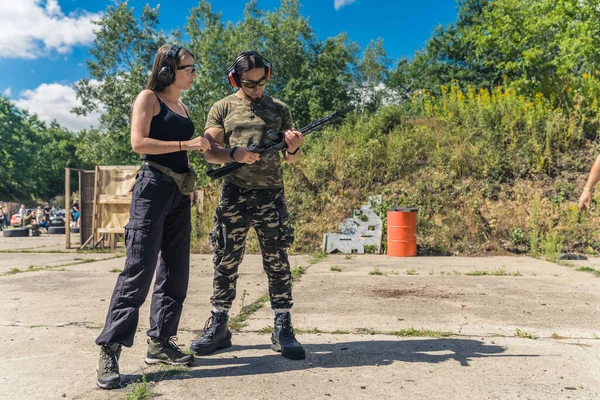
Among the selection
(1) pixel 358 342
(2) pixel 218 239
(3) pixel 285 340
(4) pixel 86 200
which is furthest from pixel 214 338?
(4) pixel 86 200

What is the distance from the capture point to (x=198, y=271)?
730cm

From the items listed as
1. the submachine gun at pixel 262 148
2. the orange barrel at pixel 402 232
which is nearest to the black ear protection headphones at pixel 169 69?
the submachine gun at pixel 262 148

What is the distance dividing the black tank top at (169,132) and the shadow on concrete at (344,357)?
1249 millimetres

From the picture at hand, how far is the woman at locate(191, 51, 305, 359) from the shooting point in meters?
3.32

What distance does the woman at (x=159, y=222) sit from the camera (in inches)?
108

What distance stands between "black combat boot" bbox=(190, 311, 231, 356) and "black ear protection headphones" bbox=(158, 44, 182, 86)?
1.63 meters

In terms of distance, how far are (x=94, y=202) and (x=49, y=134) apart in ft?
256

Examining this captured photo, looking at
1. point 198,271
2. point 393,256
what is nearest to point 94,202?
point 198,271

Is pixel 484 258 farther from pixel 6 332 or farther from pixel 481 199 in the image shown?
pixel 6 332

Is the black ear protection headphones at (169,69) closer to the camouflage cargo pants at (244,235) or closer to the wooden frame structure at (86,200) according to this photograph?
the camouflage cargo pants at (244,235)

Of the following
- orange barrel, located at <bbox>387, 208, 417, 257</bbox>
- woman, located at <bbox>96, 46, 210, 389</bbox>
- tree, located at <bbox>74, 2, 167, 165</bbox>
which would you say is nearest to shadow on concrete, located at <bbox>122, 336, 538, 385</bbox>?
woman, located at <bbox>96, 46, 210, 389</bbox>

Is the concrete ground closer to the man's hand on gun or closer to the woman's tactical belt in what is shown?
the woman's tactical belt

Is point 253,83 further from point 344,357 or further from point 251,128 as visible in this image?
point 344,357

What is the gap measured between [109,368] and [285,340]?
112cm
